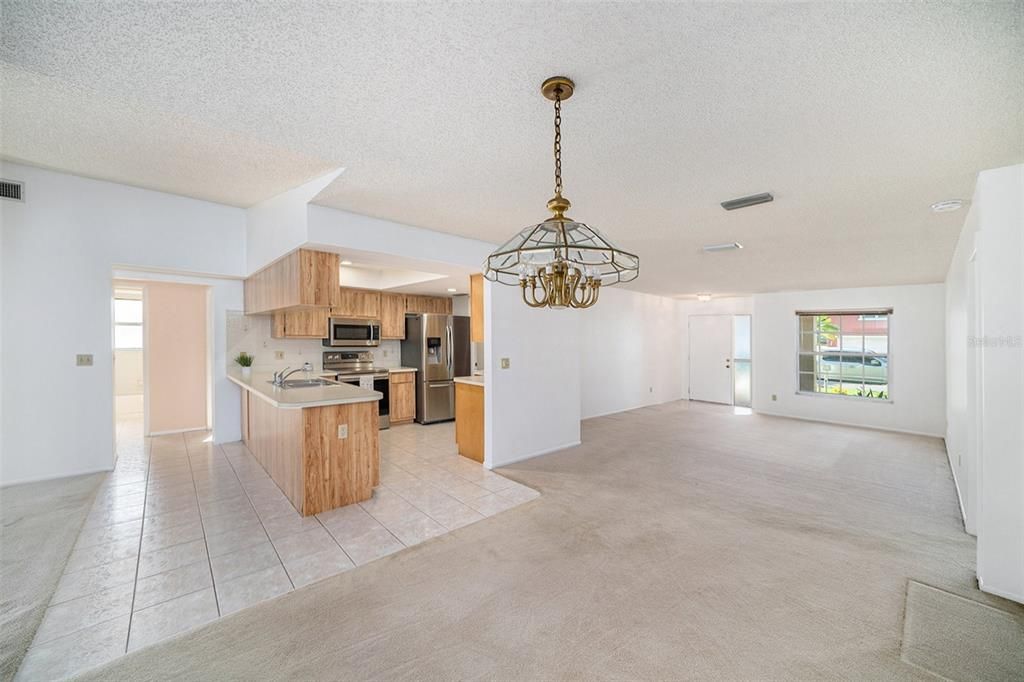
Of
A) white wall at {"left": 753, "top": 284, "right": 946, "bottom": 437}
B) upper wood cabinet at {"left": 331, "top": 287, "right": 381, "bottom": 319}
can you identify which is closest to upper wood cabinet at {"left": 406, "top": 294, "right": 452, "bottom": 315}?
upper wood cabinet at {"left": 331, "top": 287, "right": 381, "bottom": 319}

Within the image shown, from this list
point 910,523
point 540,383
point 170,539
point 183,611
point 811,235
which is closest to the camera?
point 183,611

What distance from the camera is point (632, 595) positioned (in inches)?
85.4

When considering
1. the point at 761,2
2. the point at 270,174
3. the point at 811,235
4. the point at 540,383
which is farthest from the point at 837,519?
the point at 270,174

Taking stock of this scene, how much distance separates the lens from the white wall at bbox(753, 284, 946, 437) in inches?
237

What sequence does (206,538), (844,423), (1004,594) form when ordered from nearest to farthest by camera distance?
1. (1004,594)
2. (206,538)
3. (844,423)

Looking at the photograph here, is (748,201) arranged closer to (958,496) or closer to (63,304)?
(958,496)

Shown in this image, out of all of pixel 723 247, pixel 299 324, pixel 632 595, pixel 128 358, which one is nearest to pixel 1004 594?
pixel 632 595

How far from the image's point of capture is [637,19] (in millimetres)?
1320

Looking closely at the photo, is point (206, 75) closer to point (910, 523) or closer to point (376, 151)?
point (376, 151)

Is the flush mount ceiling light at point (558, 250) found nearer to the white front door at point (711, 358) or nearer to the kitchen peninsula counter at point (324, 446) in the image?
the kitchen peninsula counter at point (324, 446)

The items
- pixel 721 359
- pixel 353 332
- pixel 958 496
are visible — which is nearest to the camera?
pixel 958 496

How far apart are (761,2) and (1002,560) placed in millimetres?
3052

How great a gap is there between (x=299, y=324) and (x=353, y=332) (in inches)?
37.3

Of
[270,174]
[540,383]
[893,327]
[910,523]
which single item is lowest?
[910,523]
